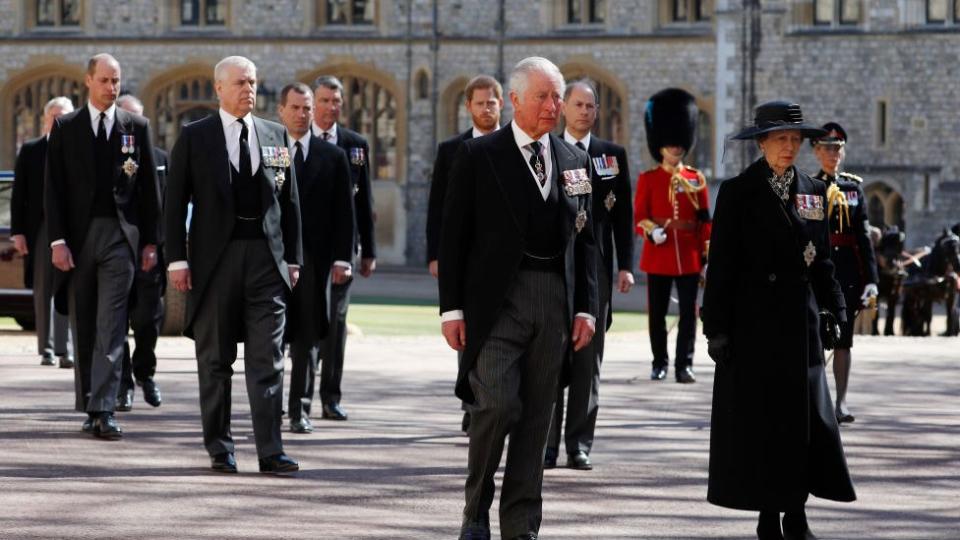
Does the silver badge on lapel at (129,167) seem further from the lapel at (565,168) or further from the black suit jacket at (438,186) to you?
the lapel at (565,168)

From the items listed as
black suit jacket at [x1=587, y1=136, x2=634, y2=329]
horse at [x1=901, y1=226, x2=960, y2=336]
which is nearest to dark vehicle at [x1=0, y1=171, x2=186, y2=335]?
black suit jacket at [x1=587, y1=136, x2=634, y2=329]

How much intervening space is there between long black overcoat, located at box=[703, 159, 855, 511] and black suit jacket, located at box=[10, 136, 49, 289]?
475 centimetres

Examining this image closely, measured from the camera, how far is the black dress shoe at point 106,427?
997 cm

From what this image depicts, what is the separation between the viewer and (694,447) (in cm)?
1020

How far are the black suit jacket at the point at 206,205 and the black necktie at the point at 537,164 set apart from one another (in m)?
2.14

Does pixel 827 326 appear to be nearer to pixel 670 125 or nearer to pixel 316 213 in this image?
pixel 316 213

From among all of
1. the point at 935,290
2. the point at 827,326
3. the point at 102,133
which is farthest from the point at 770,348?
the point at 935,290

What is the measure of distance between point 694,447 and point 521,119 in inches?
141

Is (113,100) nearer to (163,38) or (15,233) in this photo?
(15,233)

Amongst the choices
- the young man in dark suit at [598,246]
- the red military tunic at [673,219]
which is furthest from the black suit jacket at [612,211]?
the red military tunic at [673,219]

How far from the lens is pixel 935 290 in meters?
23.4

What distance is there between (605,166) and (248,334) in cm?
193

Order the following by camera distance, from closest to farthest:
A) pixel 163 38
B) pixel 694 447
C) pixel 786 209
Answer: pixel 786 209, pixel 694 447, pixel 163 38

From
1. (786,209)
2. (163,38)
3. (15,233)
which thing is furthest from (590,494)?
(163,38)
